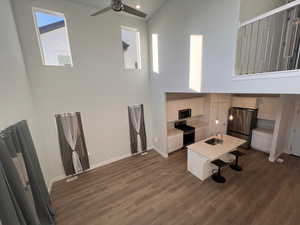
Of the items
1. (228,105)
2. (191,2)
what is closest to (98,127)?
(191,2)

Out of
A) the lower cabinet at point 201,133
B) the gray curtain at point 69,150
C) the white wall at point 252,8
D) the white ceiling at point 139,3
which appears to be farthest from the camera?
the lower cabinet at point 201,133

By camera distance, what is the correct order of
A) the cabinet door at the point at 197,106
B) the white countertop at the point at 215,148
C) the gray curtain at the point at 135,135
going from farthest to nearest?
the cabinet door at the point at 197,106 < the gray curtain at the point at 135,135 < the white countertop at the point at 215,148

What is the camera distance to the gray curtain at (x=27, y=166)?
5.75 ft

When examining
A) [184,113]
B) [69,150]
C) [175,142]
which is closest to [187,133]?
[175,142]

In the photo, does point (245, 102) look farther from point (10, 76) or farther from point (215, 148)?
point (10, 76)

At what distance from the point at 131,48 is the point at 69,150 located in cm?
388

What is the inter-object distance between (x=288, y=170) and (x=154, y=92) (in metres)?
4.67

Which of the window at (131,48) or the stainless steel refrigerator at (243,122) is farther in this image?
the stainless steel refrigerator at (243,122)

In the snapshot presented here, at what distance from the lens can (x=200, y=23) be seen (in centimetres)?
274

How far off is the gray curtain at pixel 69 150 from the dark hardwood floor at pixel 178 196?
0.36 m

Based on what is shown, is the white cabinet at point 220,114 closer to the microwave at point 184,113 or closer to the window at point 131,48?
the microwave at point 184,113

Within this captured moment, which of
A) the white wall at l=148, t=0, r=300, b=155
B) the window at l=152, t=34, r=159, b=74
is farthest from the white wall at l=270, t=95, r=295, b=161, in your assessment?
the window at l=152, t=34, r=159, b=74

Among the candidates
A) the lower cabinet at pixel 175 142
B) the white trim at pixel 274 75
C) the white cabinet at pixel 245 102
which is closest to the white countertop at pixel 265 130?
the white cabinet at pixel 245 102

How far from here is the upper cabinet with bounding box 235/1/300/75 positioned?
2346 mm
